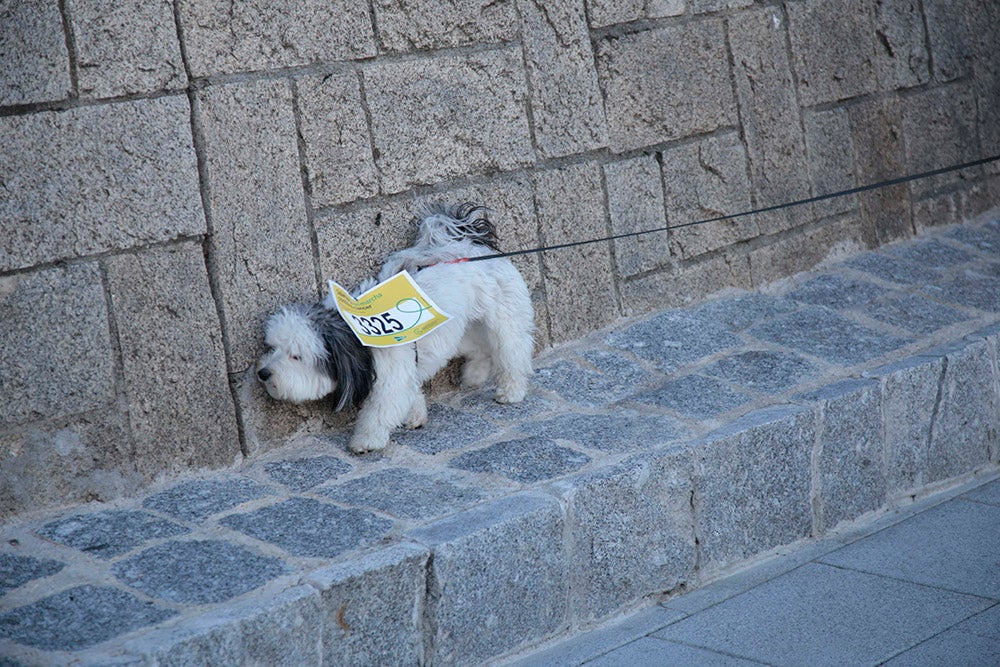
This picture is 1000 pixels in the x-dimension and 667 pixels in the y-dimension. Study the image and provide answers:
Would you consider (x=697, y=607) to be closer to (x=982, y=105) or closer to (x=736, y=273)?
(x=736, y=273)

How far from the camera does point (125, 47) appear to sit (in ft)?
13.1

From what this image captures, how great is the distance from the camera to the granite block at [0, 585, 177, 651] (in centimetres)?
301

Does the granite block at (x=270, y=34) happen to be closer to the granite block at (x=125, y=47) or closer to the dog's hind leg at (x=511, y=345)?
the granite block at (x=125, y=47)

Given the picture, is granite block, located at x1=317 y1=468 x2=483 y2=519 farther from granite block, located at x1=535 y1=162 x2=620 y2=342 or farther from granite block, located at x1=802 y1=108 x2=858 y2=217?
granite block, located at x1=802 y1=108 x2=858 y2=217

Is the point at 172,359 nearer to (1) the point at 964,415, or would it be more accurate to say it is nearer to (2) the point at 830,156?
(1) the point at 964,415

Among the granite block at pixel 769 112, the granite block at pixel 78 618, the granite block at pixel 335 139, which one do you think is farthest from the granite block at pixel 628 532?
the granite block at pixel 769 112

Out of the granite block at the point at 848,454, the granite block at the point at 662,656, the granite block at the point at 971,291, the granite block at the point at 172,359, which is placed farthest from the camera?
the granite block at the point at 971,291

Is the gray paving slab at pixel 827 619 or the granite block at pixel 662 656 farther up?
the granite block at pixel 662 656

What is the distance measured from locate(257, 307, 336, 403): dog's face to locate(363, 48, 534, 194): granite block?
0.84 m

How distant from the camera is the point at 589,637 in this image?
12.9 feet

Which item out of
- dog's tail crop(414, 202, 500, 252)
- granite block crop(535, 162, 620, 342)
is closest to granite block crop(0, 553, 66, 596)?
dog's tail crop(414, 202, 500, 252)

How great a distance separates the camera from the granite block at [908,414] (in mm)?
4859

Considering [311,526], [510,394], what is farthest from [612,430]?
[311,526]

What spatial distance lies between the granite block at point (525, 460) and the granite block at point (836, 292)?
2256 mm
